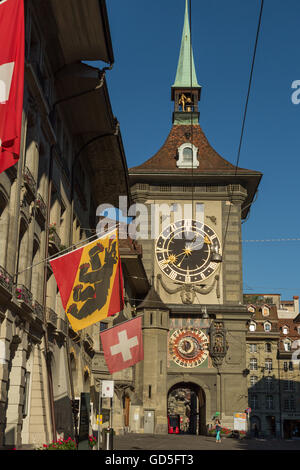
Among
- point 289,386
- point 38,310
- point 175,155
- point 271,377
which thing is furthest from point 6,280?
point 289,386

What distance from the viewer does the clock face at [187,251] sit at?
2146 inches

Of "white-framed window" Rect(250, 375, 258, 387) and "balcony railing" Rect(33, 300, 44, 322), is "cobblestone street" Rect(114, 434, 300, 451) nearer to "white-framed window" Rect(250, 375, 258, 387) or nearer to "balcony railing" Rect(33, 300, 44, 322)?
"balcony railing" Rect(33, 300, 44, 322)

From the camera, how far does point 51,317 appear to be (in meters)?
25.0

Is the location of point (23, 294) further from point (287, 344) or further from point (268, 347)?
point (287, 344)

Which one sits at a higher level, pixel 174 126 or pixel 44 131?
pixel 174 126

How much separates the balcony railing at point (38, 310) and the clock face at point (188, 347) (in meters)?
30.5

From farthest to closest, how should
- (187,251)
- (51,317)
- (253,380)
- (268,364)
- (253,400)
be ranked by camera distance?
(268,364) < (253,380) < (253,400) < (187,251) < (51,317)

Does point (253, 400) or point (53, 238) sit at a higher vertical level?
point (53, 238)

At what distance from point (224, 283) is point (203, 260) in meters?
2.55

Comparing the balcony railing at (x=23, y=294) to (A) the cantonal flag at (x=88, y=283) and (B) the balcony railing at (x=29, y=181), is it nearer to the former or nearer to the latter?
(A) the cantonal flag at (x=88, y=283)

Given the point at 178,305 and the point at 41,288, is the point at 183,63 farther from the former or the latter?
the point at 41,288

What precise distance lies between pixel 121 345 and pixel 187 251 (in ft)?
108
